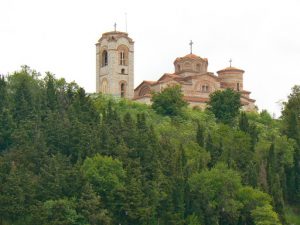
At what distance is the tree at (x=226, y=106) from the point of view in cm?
6619

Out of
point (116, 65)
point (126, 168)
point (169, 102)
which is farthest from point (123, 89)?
point (126, 168)

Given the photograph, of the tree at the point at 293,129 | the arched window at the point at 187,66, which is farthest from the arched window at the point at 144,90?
the tree at the point at 293,129

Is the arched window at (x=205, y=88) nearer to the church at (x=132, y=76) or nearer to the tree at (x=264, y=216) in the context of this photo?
the church at (x=132, y=76)

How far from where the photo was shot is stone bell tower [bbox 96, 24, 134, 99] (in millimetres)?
72812

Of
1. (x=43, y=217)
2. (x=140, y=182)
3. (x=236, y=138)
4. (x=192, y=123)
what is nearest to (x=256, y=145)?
(x=236, y=138)

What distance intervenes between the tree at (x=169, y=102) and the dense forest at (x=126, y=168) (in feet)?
14.2

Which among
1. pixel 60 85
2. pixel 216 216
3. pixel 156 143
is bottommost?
pixel 216 216

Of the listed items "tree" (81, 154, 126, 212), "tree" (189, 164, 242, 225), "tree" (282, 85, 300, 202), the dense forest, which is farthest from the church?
"tree" (81, 154, 126, 212)

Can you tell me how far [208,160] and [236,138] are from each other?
3.68m

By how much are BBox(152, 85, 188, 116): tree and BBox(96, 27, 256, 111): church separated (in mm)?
5014

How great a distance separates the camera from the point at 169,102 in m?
→ 65.8

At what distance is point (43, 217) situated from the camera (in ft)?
144

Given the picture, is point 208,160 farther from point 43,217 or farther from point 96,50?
point 96,50

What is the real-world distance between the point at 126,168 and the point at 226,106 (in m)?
19.4
